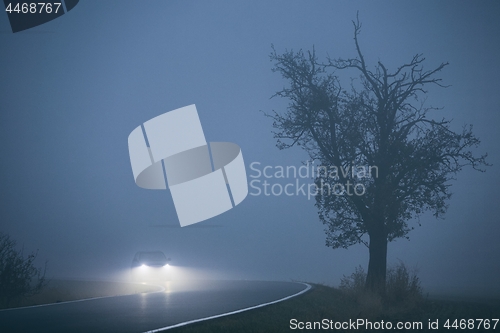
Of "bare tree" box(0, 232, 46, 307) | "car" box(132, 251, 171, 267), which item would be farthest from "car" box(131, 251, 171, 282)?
"bare tree" box(0, 232, 46, 307)

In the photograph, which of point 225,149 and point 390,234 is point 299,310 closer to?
point 390,234

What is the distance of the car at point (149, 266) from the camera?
29391mm

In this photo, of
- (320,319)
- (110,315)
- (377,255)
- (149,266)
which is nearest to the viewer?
(320,319)

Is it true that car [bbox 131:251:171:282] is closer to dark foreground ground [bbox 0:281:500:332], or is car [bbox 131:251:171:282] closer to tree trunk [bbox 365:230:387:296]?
tree trunk [bbox 365:230:387:296]

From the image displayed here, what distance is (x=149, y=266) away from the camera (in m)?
29.6

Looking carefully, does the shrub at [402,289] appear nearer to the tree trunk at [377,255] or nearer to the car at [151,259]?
the tree trunk at [377,255]

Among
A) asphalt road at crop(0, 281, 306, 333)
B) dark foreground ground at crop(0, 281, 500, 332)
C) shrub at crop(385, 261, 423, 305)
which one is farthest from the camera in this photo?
shrub at crop(385, 261, 423, 305)

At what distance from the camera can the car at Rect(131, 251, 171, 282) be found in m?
29.4

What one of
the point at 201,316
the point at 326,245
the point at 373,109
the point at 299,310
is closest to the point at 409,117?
the point at 373,109

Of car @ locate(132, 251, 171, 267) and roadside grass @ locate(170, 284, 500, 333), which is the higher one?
car @ locate(132, 251, 171, 267)

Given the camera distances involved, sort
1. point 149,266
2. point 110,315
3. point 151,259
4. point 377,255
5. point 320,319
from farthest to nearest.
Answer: point 151,259 → point 149,266 → point 377,255 → point 110,315 → point 320,319

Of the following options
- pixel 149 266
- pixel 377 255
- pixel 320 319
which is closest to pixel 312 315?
pixel 320 319

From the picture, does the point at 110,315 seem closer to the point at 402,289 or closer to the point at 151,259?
the point at 402,289

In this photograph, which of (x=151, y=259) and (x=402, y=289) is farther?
(x=151, y=259)
